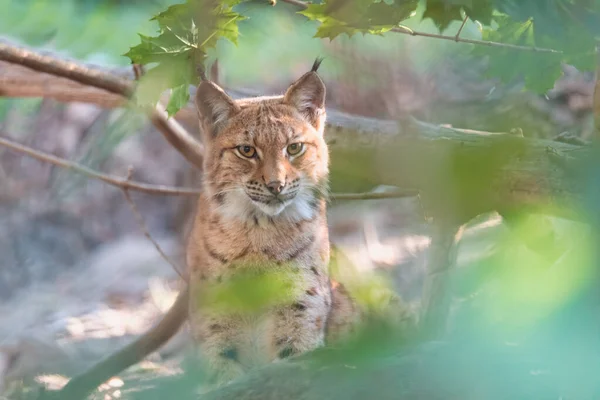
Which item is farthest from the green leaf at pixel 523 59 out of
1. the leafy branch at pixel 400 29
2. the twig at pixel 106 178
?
the twig at pixel 106 178

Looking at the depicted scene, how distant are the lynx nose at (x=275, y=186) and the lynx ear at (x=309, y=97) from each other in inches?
12.6

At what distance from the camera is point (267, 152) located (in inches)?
102

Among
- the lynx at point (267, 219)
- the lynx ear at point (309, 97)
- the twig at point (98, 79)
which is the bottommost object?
the lynx at point (267, 219)

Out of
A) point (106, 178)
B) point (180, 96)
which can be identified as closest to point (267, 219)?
point (180, 96)

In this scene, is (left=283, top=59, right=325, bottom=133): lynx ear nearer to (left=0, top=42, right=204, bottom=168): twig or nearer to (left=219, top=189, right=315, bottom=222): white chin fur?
(left=219, top=189, right=315, bottom=222): white chin fur

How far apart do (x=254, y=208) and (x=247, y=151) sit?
22cm

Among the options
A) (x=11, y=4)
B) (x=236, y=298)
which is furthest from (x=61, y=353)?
(x=236, y=298)

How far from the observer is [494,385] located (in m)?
0.68

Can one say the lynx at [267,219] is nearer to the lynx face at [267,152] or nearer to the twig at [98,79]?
the lynx face at [267,152]

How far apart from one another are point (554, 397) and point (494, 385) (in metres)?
0.05

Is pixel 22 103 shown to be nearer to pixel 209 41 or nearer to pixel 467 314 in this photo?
pixel 209 41

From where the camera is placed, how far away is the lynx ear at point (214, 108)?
2.53 meters

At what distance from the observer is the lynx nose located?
2510mm

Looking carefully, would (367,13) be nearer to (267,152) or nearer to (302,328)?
(267,152)
